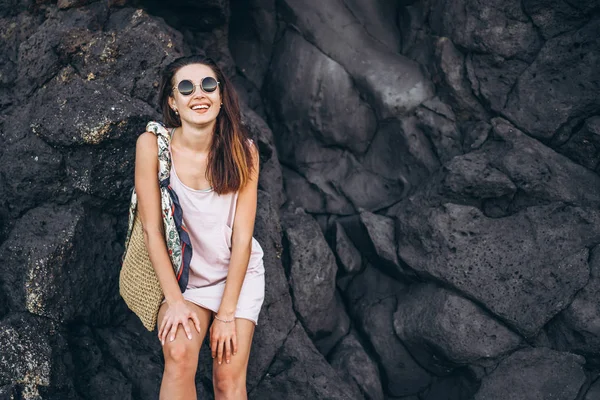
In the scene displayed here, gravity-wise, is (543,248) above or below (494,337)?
above

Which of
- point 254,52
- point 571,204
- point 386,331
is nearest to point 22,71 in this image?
point 254,52

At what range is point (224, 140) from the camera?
3.58 metres

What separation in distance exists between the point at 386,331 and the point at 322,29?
2209 millimetres

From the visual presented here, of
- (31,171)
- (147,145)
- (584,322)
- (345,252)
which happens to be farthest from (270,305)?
(584,322)

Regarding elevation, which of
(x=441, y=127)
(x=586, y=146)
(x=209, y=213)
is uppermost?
(x=586, y=146)

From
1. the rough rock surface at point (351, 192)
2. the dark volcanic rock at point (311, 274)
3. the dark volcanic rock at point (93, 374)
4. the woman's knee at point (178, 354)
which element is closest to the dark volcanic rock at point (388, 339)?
the rough rock surface at point (351, 192)

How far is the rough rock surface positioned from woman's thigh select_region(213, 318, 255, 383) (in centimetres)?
69

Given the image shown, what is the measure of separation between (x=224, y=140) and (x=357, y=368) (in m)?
1.91

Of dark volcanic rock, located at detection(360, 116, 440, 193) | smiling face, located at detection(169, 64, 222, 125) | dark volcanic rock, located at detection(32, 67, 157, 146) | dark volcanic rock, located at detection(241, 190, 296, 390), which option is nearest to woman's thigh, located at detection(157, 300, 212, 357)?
dark volcanic rock, located at detection(241, 190, 296, 390)

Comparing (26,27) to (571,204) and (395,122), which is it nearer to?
(395,122)

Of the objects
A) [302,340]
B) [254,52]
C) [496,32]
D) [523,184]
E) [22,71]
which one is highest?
[496,32]

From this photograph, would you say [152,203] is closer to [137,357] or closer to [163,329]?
[163,329]

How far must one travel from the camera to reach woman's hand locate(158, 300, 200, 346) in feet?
10.7

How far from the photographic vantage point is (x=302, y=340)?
4.33 m
